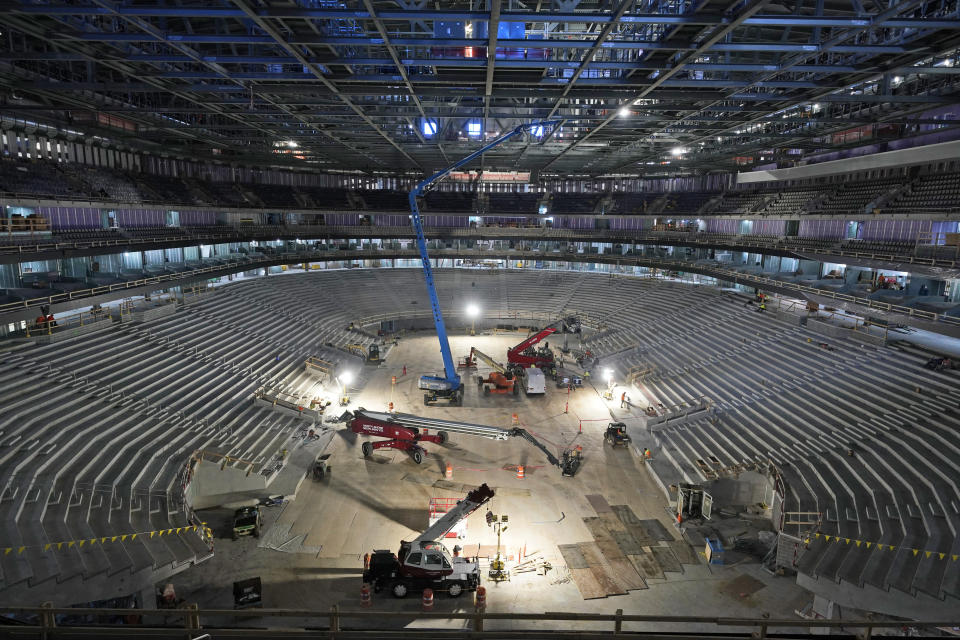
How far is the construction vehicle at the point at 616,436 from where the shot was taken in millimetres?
23672

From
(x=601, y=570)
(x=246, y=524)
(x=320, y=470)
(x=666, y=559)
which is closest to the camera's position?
(x=601, y=570)

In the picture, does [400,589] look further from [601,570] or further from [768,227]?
[768,227]

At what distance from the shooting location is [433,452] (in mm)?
22906

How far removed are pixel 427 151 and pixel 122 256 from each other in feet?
69.8

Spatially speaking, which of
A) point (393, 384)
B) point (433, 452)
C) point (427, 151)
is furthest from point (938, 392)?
point (427, 151)

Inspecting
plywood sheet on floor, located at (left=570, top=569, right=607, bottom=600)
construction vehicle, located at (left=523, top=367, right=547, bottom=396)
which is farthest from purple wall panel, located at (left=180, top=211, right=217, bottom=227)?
plywood sheet on floor, located at (left=570, top=569, right=607, bottom=600)

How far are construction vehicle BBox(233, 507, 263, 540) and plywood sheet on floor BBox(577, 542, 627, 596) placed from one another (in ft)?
34.3

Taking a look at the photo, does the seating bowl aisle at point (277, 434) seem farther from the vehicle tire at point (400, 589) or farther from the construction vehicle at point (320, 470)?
the vehicle tire at point (400, 589)

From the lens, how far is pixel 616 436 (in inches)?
933

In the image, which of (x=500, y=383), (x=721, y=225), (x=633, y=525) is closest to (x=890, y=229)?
(x=721, y=225)

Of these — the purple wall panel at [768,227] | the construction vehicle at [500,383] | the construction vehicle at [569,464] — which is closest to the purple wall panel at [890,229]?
the purple wall panel at [768,227]

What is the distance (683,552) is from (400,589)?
887 centimetres

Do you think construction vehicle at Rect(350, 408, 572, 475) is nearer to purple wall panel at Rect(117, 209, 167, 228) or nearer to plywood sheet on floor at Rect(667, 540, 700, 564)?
plywood sheet on floor at Rect(667, 540, 700, 564)

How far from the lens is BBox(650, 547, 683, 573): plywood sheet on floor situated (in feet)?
50.4
